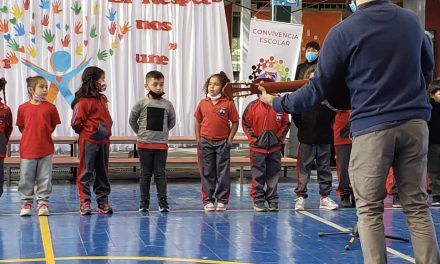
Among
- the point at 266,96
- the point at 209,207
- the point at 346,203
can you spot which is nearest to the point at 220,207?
the point at 209,207

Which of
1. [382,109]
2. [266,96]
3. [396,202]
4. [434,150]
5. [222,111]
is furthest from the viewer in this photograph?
[434,150]

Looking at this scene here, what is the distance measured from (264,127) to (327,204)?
121 centimetres

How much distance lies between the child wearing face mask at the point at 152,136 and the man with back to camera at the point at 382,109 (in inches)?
183

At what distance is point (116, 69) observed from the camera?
37.7ft

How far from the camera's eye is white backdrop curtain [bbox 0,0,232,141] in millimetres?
11039

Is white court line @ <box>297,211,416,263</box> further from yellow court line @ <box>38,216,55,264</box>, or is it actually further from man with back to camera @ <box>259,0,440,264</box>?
yellow court line @ <box>38,216,55,264</box>

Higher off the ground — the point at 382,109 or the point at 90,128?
the point at 382,109

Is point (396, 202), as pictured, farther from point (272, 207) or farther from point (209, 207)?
point (209, 207)

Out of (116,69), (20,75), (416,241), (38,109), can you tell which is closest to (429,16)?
(116,69)

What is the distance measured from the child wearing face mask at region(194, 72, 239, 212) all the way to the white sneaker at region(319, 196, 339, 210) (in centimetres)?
117

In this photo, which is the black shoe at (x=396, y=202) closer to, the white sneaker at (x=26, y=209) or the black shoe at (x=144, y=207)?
the black shoe at (x=144, y=207)

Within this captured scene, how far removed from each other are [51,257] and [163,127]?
9.80 feet

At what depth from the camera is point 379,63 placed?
3.83 meters


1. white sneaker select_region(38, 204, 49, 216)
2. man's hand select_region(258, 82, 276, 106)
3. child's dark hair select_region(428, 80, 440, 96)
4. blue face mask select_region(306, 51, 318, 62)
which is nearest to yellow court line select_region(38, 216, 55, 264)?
white sneaker select_region(38, 204, 49, 216)
